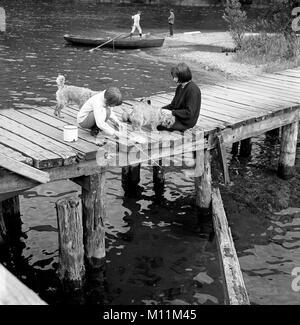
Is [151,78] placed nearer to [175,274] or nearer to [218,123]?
[218,123]

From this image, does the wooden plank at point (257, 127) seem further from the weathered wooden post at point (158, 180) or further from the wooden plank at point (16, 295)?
the wooden plank at point (16, 295)

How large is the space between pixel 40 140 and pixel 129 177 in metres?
4.27

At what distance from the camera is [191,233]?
1175 centimetres

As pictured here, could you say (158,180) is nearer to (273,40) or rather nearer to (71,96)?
(71,96)

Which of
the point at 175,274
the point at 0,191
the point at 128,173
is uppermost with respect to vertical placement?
the point at 0,191

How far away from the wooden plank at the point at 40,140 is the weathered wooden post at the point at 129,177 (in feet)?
12.3

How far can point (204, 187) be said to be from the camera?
1199 centimetres

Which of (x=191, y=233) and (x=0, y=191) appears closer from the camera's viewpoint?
(x=0, y=191)

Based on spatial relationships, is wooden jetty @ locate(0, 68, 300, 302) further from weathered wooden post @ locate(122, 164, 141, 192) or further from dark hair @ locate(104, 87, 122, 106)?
dark hair @ locate(104, 87, 122, 106)

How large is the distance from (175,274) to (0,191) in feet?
12.5

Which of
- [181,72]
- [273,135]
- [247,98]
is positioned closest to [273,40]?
[273,135]

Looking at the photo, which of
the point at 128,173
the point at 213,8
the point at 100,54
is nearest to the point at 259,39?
the point at 100,54

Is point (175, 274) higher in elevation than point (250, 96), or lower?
lower

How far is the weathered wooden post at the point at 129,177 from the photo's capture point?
529 inches
